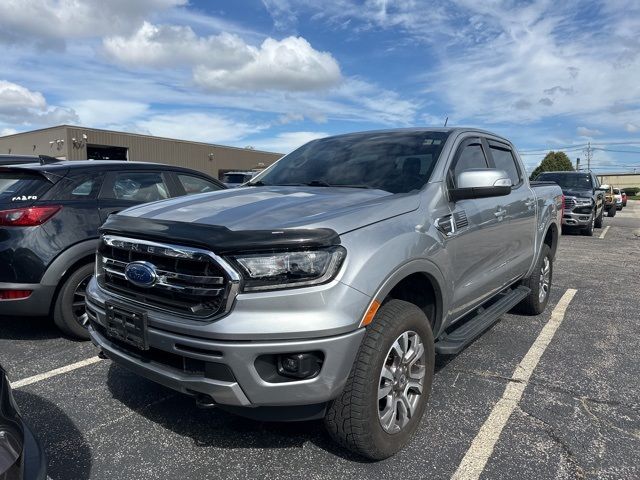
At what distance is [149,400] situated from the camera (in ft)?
11.1

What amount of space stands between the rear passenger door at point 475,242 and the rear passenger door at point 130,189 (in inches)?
122

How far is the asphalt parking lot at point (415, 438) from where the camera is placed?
2.65 meters

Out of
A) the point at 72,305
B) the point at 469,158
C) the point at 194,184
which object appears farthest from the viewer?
the point at 194,184

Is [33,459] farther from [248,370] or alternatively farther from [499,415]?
[499,415]

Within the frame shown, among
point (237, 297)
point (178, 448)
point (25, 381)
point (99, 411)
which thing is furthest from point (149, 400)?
point (237, 297)

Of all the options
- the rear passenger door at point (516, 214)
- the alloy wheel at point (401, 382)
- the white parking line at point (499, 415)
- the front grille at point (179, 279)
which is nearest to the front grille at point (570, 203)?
the rear passenger door at point (516, 214)

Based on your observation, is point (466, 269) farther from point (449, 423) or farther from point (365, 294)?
point (365, 294)

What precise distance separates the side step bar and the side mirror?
943 mm

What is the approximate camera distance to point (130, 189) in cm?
508

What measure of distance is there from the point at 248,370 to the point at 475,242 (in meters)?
2.03

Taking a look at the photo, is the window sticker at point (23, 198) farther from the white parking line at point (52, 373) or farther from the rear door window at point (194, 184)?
the rear door window at point (194, 184)

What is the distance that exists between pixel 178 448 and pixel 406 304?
1.50 m

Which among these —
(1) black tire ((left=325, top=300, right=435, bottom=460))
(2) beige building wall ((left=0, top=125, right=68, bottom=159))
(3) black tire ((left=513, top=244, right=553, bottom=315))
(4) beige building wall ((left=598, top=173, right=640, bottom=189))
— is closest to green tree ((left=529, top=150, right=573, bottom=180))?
(4) beige building wall ((left=598, top=173, right=640, bottom=189))

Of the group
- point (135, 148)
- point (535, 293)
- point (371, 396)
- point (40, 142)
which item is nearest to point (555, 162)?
point (135, 148)
